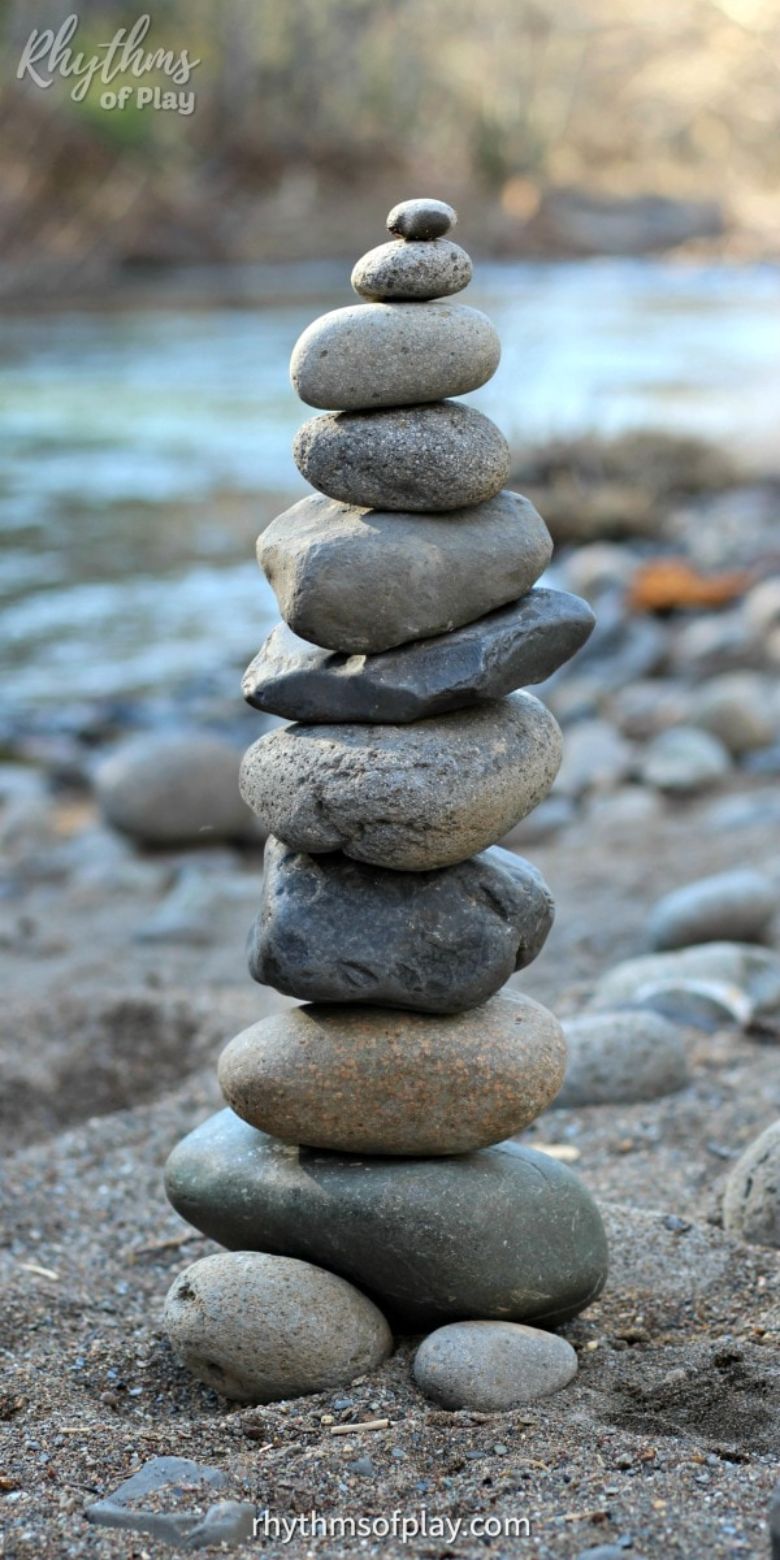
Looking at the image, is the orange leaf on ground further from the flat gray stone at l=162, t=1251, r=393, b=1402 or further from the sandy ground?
the flat gray stone at l=162, t=1251, r=393, b=1402

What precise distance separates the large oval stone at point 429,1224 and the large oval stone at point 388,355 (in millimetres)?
1643

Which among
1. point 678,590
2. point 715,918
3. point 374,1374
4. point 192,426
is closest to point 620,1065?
point 715,918

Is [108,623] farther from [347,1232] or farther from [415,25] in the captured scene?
[415,25]

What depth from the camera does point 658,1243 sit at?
13.4 feet

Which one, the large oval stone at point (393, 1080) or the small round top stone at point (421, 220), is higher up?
the small round top stone at point (421, 220)

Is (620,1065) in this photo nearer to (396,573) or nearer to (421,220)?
(396,573)

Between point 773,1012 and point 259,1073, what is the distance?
9.13 ft

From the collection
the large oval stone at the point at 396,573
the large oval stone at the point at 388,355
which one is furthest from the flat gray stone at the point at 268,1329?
the large oval stone at the point at 388,355

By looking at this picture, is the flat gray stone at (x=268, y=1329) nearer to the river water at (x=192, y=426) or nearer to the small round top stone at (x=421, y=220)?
the small round top stone at (x=421, y=220)

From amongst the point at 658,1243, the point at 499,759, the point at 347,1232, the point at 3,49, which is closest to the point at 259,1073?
the point at 347,1232

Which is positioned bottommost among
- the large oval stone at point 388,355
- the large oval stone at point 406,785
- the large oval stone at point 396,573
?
the large oval stone at point 406,785

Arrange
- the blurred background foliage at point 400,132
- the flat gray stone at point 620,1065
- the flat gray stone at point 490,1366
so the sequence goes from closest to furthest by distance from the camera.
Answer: the flat gray stone at point 490,1366 → the flat gray stone at point 620,1065 → the blurred background foliage at point 400,132

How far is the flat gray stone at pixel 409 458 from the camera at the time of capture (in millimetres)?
3555

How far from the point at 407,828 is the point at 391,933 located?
0.25 meters
